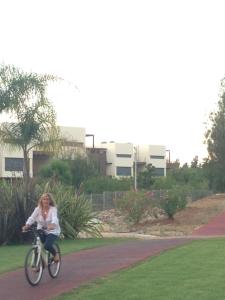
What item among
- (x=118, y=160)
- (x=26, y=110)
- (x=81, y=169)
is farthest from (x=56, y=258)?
(x=118, y=160)

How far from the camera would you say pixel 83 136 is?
94.4m

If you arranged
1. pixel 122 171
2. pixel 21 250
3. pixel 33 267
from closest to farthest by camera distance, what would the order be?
1. pixel 33 267
2. pixel 21 250
3. pixel 122 171

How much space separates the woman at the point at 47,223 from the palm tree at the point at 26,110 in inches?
524

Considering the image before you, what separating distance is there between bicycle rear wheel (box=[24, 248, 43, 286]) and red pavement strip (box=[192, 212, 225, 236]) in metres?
→ 17.7

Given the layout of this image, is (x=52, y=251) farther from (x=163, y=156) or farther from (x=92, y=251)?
(x=163, y=156)

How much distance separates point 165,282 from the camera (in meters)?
11.8

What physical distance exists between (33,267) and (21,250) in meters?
7.88

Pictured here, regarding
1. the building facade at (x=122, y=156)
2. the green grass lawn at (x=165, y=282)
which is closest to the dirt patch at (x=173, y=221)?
the green grass lawn at (x=165, y=282)

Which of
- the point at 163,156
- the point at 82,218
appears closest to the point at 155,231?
the point at 82,218

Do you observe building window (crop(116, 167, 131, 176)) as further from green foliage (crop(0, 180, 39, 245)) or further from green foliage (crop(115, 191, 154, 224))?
green foliage (crop(0, 180, 39, 245))

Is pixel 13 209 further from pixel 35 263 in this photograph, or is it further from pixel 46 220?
pixel 35 263

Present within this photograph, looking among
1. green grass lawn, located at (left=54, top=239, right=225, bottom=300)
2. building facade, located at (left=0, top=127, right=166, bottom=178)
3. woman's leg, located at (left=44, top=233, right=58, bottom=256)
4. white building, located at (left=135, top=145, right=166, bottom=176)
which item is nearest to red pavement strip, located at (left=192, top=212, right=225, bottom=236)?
green grass lawn, located at (left=54, top=239, right=225, bottom=300)

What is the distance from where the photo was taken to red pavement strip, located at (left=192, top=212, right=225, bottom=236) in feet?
97.9

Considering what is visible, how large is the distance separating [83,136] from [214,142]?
4956cm
